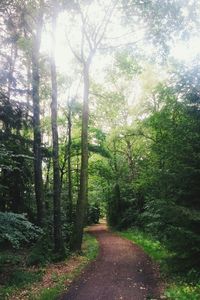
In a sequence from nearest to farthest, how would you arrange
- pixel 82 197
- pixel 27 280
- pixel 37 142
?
pixel 27 280
pixel 37 142
pixel 82 197

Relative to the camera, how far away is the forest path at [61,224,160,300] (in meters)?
9.38

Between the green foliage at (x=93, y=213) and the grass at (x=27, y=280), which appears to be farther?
the green foliage at (x=93, y=213)

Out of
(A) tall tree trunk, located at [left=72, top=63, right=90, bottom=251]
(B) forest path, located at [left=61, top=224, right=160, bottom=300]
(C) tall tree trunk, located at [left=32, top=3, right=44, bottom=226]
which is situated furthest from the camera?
(A) tall tree trunk, located at [left=72, top=63, right=90, bottom=251]

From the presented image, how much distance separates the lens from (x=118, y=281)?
10891 mm

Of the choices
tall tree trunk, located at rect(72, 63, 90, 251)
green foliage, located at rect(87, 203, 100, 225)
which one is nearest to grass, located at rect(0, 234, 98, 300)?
tall tree trunk, located at rect(72, 63, 90, 251)

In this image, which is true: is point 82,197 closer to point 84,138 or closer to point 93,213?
point 84,138

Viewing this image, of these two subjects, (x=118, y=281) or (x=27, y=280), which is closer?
(x=118, y=281)

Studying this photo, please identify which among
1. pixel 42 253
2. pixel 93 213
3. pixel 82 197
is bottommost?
Result: pixel 42 253

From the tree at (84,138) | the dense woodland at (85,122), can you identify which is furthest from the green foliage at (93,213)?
the tree at (84,138)

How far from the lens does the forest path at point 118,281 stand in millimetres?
9375

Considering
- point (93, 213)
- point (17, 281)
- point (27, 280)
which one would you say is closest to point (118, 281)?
point (27, 280)

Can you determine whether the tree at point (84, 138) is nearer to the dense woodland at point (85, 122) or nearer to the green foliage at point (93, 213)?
the dense woodland at point (85, 122)

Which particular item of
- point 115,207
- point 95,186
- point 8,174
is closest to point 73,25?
point 8,174

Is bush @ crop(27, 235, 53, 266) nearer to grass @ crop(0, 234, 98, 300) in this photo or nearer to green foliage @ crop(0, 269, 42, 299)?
grass @ crop(0, 234, 98, 300)
